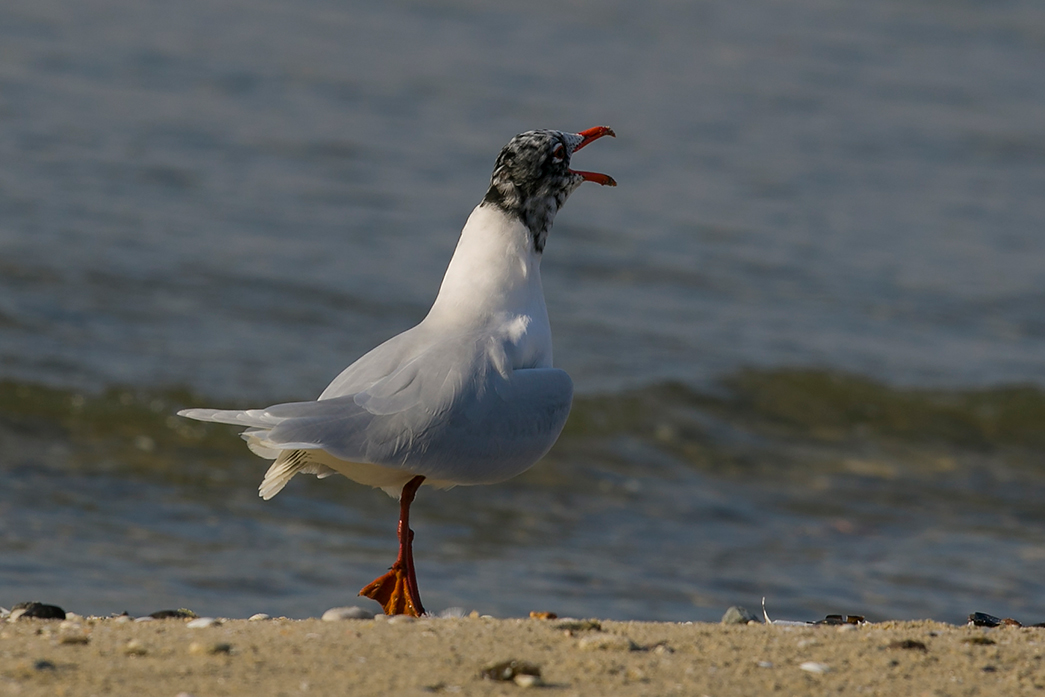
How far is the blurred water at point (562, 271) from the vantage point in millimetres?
7023

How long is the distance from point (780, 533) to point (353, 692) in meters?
4.91

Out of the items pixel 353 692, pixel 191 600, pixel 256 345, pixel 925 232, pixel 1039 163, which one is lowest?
pixel 191 600

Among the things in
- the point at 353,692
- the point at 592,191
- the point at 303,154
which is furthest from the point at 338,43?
the point at 353,692

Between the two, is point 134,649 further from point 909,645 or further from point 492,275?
point 909,645

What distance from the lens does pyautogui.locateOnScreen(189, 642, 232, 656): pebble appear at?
350 cm

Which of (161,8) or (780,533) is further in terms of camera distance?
(161,8)

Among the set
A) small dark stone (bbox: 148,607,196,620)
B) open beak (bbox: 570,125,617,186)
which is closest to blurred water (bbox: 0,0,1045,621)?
small dark stone (bbox: 148,607,196,620)

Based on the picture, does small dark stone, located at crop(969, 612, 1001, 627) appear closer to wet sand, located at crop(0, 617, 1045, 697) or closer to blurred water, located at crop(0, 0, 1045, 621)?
wet sand, located at crop(0, 617, 1045, 697)

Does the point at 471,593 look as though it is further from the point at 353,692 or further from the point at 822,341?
the point at 822,341

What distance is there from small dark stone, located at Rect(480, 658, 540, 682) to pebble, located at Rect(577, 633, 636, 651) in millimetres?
240

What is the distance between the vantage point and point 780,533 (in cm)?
774

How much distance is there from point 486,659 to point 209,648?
29.0 inches

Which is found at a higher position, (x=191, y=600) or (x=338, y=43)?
(x=338, y=43)

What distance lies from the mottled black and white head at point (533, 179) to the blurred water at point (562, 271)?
2.18m
